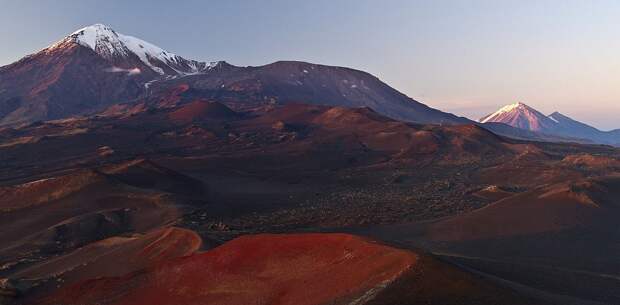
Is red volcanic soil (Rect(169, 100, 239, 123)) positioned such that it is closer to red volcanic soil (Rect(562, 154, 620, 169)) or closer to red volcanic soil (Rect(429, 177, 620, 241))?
red volcanic soil (Rect(562, 154, 620, 169))

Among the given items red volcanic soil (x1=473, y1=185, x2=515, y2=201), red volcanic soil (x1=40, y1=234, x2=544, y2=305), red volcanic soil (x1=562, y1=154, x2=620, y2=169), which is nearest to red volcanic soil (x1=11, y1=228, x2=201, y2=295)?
red volcanic soil (x1=40, y1=234, x2=544, y2=305)

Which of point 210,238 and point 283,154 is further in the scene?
point 283,154

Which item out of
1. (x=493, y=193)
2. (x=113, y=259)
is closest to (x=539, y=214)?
(x=493, y=193)

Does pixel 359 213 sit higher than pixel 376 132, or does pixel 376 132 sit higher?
pixel 376 132

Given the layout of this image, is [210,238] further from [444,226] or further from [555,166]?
[555,166]

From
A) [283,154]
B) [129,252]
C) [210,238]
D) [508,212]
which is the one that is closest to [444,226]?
[508,212]

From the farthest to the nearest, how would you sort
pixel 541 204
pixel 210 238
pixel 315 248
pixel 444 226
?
pixel 541 204
pixel 444 226
pixel 210 238
pixel 315 248

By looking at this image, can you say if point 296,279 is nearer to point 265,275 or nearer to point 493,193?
point 265,275

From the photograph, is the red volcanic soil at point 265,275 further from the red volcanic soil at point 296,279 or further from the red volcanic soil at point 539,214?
the red volcanic soil at point 539,214
